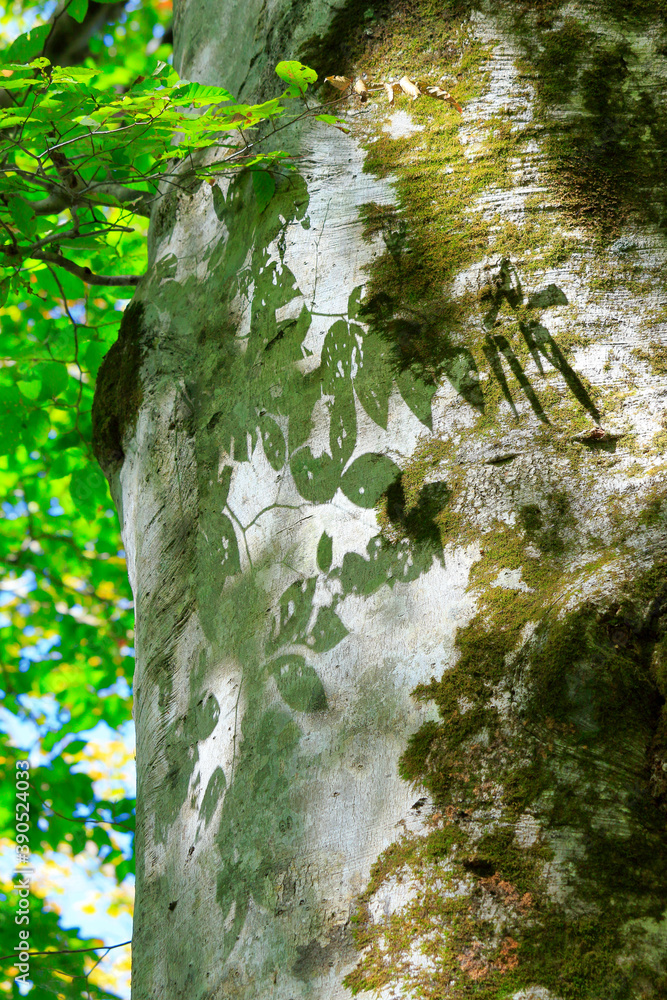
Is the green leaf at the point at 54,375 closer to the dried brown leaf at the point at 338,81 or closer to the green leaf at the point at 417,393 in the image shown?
the dried brown leaf at the point at 338,81

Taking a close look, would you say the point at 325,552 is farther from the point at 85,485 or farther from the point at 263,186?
the point at 85,485

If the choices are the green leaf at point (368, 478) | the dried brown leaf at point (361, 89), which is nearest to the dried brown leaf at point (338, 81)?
the dried brown leaf at point (361, 89)

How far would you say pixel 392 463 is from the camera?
4.19ft

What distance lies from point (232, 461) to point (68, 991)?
289 cm

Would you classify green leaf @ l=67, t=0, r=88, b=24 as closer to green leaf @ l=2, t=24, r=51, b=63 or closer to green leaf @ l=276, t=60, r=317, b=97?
green leaf @ l=2, t=24, r=51, b=63

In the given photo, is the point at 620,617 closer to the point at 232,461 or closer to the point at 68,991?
the point at 232,461

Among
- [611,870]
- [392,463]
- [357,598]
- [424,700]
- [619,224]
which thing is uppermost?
[619,224]

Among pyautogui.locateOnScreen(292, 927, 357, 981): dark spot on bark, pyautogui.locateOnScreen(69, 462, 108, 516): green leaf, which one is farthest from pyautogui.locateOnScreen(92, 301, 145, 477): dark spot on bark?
pyautogui.locateOnScreen(292, 927, 357, 981): dark spot on bark

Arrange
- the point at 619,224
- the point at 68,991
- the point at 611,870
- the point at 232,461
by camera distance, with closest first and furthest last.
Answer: the point at 611,870, the point at 619,224, the point at 232,461, the point at 68,991

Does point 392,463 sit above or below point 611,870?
above

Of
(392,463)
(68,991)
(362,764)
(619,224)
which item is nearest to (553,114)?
(619,224)

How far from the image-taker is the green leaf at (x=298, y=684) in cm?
120

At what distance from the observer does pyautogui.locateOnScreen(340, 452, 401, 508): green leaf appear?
4.17 ft

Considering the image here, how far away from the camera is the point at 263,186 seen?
1.67 metres
